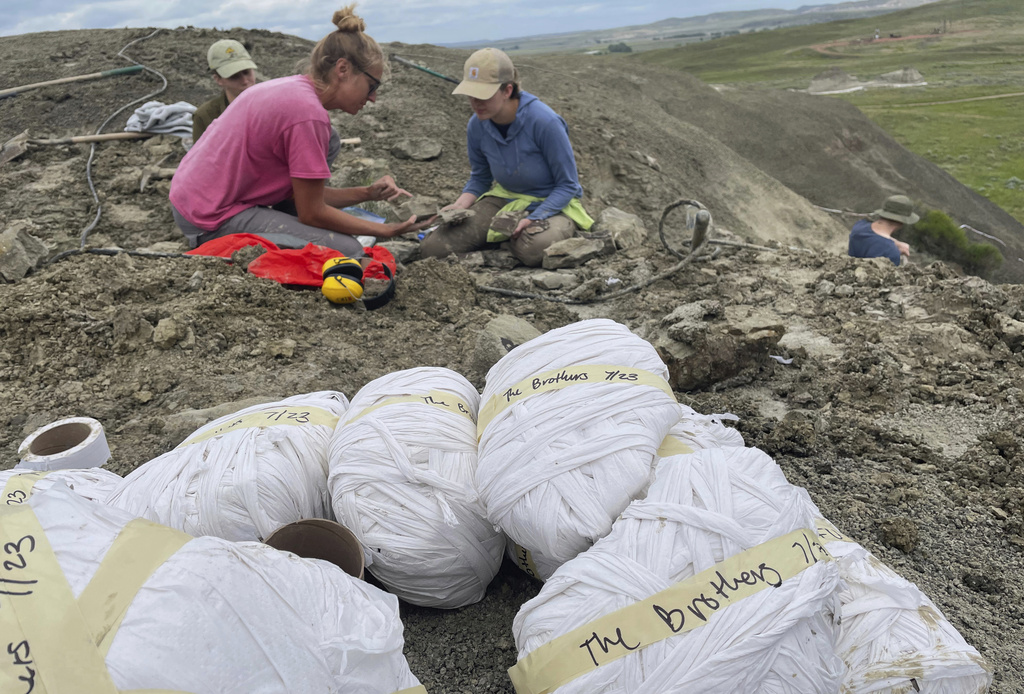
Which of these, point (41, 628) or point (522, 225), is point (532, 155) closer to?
point (522, 225)

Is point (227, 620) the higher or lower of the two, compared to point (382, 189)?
lower

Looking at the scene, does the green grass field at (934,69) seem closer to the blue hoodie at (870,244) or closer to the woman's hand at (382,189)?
the blue hoodie at (870,244)

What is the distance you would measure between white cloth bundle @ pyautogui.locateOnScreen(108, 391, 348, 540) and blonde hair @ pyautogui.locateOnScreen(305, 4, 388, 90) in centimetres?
248

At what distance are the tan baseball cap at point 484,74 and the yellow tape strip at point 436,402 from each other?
8.75 feet

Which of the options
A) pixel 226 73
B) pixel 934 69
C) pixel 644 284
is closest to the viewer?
pixel 644 284

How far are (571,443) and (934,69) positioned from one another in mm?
55639

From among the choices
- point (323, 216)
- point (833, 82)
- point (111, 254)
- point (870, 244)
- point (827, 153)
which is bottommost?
point (827, 153)

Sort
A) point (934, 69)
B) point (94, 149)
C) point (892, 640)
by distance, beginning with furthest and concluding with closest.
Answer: point (934, 69), point (94, 149), point (892, 640)

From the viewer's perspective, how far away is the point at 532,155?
434 cm

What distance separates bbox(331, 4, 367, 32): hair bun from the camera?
3461 mm

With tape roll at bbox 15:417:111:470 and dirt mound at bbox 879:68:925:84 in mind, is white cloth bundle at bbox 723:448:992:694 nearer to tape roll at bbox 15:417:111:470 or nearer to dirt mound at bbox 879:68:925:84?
tape roll at bbox 15:417:111:470

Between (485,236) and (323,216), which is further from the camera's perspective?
(485,236)

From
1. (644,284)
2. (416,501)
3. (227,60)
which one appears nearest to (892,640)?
(416,501)

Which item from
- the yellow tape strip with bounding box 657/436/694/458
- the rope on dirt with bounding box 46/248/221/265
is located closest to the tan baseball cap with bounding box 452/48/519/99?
the rope on dirt with bounding box 46/248/221/265
